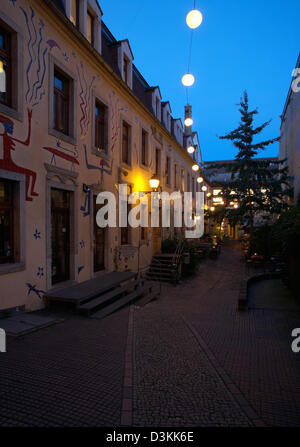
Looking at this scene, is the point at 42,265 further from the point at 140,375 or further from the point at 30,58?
the point at 30,58

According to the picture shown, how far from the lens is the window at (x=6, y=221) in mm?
6375

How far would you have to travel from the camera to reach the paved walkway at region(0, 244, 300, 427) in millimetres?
3123

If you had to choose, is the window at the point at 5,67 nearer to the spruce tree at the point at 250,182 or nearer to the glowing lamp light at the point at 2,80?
the glowing lamp light at the point at 2,80

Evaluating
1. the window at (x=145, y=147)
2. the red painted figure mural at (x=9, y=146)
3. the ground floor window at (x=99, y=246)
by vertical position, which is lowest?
the ground floor window at (x=99, y=246)

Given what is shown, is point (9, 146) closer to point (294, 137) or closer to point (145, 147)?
point (145, 147)

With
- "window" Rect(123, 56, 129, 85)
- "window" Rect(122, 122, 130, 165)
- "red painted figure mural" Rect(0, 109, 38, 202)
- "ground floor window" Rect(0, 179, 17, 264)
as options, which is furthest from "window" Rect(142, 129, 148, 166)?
"ground floor window" Rect(0, 179, 17, 264)

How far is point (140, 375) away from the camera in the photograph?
407 cm

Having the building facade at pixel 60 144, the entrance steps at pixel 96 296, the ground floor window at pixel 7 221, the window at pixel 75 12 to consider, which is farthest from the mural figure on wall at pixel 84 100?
the entrance steps at pixel 96 296

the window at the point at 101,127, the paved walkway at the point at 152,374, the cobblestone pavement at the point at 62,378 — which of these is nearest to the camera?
the cobblestone pavement at the point at 62,378

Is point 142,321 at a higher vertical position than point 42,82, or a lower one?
lower

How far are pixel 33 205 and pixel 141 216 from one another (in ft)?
25.2

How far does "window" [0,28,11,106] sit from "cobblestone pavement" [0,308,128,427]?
201 inches

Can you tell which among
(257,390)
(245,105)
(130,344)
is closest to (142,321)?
(130,344)

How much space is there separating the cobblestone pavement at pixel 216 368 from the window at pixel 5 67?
5.89 m
